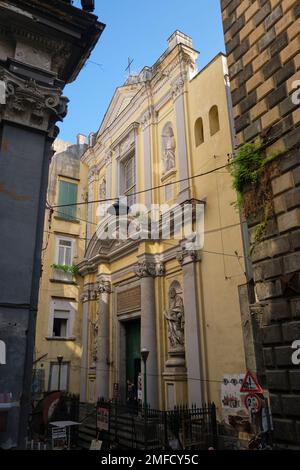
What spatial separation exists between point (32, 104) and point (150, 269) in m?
9.29

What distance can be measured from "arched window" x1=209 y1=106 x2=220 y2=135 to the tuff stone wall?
21.1 feet

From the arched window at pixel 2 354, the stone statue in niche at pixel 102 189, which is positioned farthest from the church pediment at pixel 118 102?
the arched window at pixel 2 354

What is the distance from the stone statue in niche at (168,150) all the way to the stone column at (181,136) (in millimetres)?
727

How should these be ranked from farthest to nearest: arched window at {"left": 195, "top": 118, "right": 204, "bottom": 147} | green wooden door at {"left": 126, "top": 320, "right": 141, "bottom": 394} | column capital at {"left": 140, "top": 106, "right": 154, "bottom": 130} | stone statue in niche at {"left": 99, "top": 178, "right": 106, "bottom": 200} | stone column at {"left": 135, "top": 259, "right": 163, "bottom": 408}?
stone statue in niche at {"left": 99, "top": 178, "right": 106, "bottom": 200} → column capital at {"left": 140, "top": 106, "right": 154, "bottom": 130} → green wooden door at {"left": 126, "top": 320, "right": 141, "bottom": 394} → arched window at {"left": 195, "top": 118, "right": 204, "bottom": 147} → stone column at {"left": 135, "top": 259, "right": 163, "bottom": 408}

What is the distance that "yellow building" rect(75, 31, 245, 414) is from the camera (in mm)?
11523

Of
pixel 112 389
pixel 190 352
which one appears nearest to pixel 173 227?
pixel 190 352

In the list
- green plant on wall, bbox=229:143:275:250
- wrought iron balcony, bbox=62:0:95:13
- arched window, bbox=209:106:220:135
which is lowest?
green plant on wall, bbox=229:143:275:250

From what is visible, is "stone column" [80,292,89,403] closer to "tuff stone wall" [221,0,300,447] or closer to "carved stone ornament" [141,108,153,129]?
"carved stone ornament" [141,108,153,129]

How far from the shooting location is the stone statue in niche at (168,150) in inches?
597

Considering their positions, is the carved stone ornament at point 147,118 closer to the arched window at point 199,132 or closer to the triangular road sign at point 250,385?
the arched window at point 199,132

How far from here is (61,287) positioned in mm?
19844

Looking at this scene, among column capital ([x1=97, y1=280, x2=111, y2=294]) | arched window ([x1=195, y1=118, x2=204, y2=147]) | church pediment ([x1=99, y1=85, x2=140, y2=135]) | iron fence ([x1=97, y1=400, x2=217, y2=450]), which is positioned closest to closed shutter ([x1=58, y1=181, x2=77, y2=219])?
church pediment ([x1=99, y1=85, x2=140, y2=135])

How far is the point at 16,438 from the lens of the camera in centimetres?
480

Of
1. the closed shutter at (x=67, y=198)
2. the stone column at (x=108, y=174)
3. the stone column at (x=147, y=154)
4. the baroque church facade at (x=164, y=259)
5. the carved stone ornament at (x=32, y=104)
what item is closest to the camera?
the carved stone ornament at (x=32, y=104)
